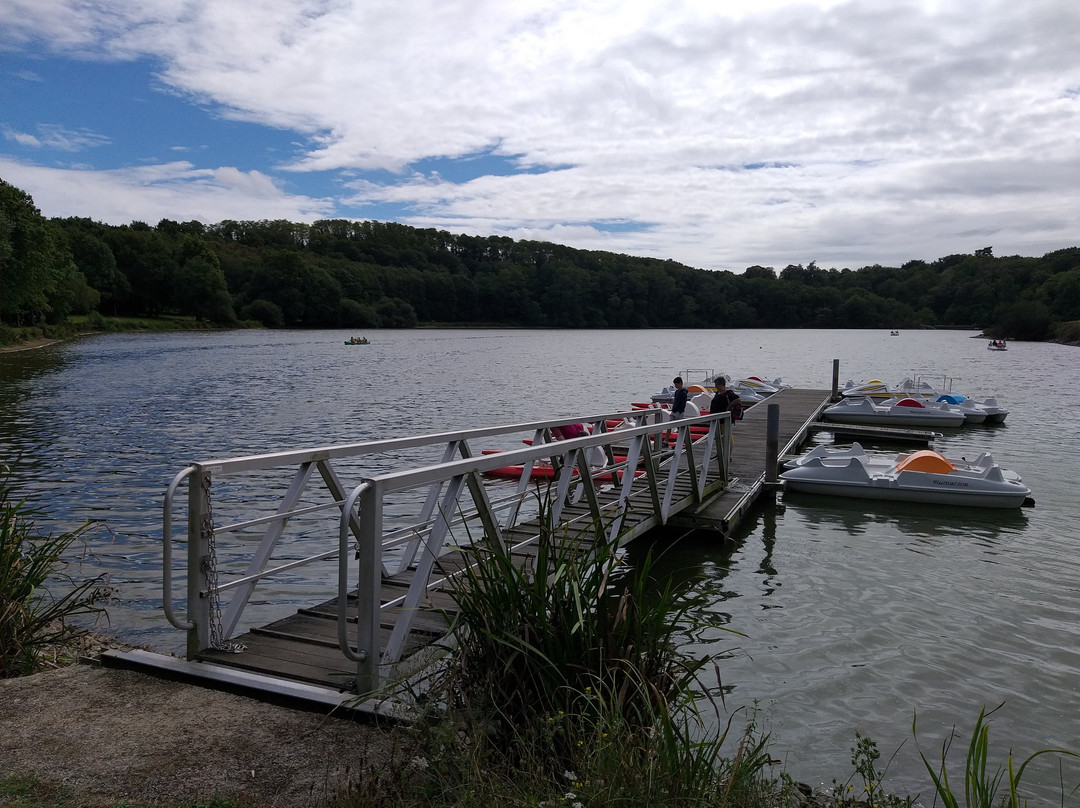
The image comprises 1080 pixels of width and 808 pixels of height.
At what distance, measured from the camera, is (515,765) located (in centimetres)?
357

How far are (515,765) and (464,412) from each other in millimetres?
25979

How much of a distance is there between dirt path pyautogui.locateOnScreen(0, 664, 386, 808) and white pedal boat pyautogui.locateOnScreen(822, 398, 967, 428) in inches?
938

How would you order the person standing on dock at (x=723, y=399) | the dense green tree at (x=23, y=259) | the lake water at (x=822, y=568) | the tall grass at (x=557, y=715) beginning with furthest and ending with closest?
the dense green tree at (x=23, y=259)
the person standing on dock at (x=723, y=399)
the lake water at (x=822, y=568)
the tall grass at (x=557, y=715)

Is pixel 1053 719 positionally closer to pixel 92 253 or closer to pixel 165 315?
pixel 92 253

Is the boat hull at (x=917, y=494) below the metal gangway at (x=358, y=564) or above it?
below

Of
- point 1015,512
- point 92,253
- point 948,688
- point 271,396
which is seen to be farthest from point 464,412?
point 92,253

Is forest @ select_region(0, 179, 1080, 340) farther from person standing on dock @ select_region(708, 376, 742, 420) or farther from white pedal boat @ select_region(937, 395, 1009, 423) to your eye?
person standing on dock @ select_region(708, 376, 742, 420)

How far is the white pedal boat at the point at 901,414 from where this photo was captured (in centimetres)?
2509

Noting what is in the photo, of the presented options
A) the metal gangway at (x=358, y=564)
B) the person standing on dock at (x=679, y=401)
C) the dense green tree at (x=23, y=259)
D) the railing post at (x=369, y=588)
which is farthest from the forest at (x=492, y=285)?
the railing post at (x=369, y=588)

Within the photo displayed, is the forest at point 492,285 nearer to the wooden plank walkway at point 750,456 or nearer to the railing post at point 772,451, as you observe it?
the wooden plank walkway at point 750,456

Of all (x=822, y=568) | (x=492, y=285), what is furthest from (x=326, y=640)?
(x=492, y=285)

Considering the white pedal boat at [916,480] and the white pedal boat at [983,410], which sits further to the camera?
the white pedal boat at [983,410]

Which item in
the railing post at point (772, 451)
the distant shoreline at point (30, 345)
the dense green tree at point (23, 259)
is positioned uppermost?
the dense green tree at point (23, 259)

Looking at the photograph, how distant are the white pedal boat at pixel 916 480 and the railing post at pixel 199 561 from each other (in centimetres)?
1190
